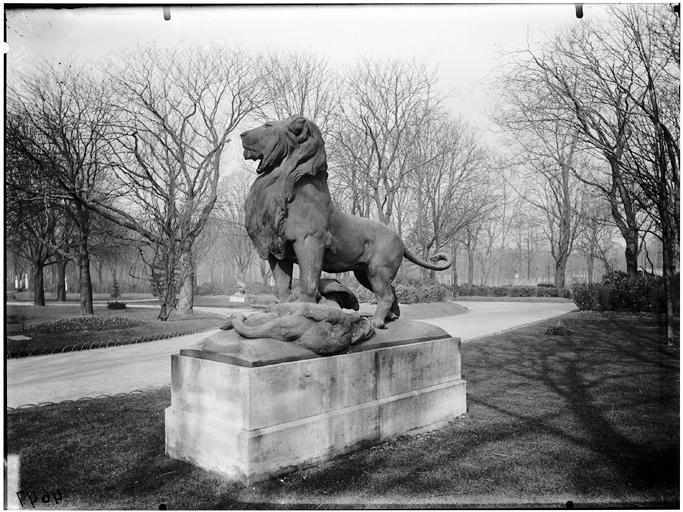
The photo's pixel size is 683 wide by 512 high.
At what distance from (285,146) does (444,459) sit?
9.48 ft

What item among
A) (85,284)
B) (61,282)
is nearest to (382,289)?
(85,284)

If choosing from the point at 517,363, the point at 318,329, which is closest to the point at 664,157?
the point at 517,363

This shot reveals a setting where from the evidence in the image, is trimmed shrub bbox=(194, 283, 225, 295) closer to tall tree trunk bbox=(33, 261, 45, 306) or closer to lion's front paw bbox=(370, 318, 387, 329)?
tall tree trunk bbox=(33, 261, 45, 306)

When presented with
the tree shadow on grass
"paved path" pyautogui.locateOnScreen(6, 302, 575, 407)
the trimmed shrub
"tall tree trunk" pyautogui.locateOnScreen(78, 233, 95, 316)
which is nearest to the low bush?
"paved path" pyautogui.locateOnScreen(6, 302, 575, 407)

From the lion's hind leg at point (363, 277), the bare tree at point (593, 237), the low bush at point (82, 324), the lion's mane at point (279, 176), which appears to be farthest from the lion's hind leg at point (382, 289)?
the bare tree at point (593, 237)

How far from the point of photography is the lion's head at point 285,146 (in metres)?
4.35

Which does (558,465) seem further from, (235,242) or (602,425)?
(235,242)

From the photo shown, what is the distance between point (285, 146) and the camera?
14.3ft

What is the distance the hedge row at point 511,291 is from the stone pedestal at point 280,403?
30.0m

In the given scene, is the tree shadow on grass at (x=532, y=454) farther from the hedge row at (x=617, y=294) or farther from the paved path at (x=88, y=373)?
the hedge row at (x=617, y=294)

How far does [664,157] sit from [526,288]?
26.6 m

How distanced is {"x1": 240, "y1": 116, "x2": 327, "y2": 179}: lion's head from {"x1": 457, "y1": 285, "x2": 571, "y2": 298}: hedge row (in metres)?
30.8

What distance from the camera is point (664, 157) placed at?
25.9 feet

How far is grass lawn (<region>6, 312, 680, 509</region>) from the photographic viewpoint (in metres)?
3.57
